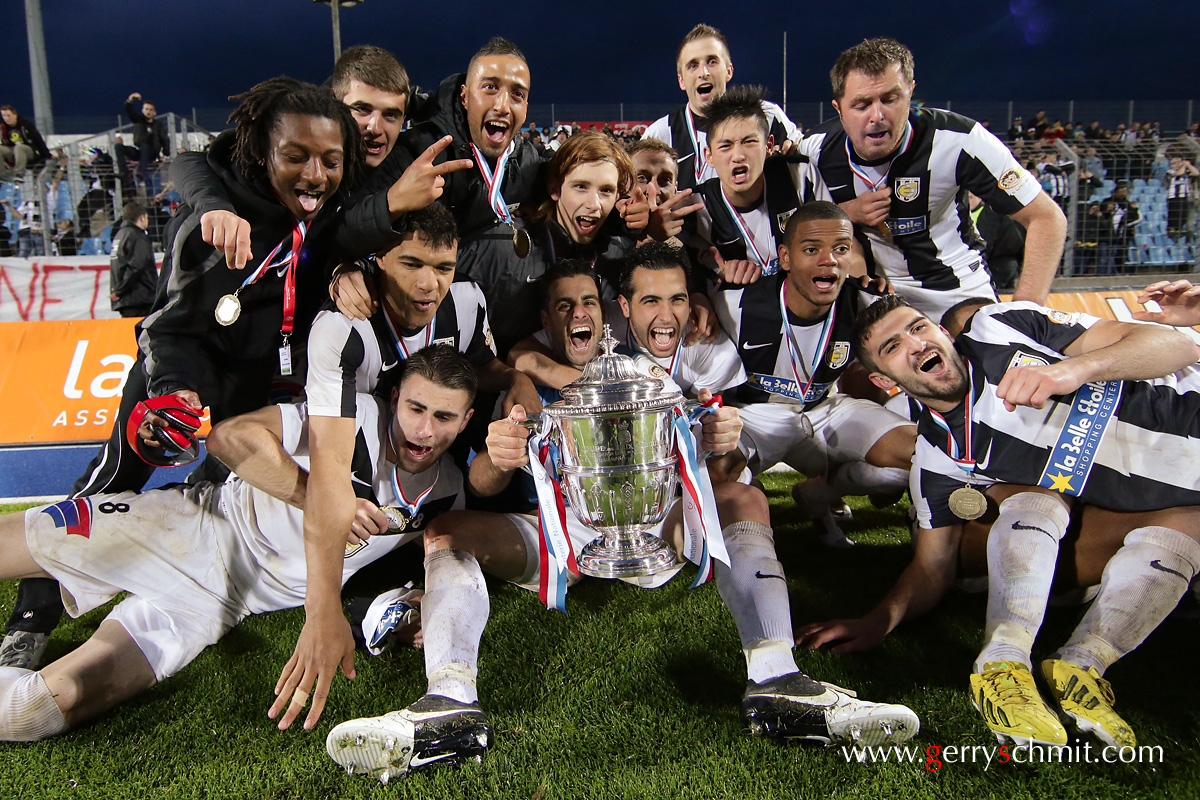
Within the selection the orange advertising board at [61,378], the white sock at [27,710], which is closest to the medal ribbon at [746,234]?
the white sock at [27,710]

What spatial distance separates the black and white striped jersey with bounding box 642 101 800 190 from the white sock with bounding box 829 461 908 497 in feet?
5.76

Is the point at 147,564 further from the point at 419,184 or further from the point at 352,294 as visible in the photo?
the point at 419,184

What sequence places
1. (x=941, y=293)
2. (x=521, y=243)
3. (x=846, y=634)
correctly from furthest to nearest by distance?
1. (x=941, y=293)
2. (x=521, y=243)
3. (x=846, y=634)

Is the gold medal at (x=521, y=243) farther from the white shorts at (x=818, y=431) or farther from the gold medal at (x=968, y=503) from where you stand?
the gold medal at (x=968, y=503)

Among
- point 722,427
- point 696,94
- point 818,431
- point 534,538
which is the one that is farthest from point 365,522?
point 696,94

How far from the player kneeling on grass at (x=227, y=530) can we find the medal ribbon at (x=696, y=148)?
2.30 m

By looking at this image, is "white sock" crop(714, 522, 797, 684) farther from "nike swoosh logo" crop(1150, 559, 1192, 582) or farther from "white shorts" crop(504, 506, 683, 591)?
"nike swoosh logo" crop(1150, 559, 1192, 582)

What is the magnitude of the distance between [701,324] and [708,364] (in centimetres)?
22

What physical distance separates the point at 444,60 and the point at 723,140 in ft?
233

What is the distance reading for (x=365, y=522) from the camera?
2504 mm

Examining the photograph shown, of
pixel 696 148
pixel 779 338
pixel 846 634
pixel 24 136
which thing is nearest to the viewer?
pixel 846 634

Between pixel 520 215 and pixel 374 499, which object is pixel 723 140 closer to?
pixel 520 215

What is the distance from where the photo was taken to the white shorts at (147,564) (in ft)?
8.18

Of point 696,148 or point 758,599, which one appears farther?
point 696,148
